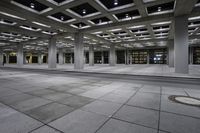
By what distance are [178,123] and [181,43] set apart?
10.9 meters

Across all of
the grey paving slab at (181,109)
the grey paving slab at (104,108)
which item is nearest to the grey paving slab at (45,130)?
the grey paving slab at (104,108)

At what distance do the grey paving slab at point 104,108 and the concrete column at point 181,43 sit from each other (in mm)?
10203

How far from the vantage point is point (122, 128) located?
2.47 meters

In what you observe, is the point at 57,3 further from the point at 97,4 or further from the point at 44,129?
the point at 44,129

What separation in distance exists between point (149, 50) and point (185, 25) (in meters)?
32.9

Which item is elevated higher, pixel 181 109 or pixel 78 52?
pixel 78 52

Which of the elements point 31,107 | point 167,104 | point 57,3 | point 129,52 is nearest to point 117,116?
point 167,104

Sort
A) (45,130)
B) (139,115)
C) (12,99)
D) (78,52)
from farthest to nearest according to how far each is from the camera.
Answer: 1. (78,52)
2. (12,99)
3. (139,115)
4. (45,130)

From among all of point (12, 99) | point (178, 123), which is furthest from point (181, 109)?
point (12, 99)

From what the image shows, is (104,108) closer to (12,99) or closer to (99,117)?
(99,117)

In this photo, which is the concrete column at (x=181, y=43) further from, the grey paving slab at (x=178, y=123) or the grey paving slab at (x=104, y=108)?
the grey paving slab at (x=104, y=108)

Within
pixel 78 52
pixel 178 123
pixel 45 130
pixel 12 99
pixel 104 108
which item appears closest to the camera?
pixel 45 130

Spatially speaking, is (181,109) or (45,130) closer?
(45,130)

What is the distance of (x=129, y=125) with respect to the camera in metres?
2.60
